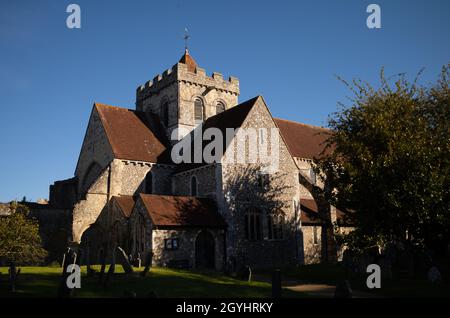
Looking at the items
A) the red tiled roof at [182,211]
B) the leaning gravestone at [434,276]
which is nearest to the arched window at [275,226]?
the red tiled roof at [182,211]

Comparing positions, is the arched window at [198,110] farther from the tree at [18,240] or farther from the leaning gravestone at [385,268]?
the leaning gravestone at [385,268]

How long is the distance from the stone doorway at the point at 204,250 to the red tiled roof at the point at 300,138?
12.4 meters

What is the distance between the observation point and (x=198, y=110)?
42594 millimetres

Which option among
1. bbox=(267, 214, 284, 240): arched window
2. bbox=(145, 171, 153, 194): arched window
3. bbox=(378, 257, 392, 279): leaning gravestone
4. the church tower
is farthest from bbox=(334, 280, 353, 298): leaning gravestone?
the church tower

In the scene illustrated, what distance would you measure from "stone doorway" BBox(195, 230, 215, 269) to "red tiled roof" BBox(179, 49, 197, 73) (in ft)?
68.1

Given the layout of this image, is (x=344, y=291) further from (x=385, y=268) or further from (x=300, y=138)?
(x=300, y=138)

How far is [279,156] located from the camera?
3222cm

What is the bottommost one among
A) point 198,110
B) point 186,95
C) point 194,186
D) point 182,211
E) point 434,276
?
point 434,276

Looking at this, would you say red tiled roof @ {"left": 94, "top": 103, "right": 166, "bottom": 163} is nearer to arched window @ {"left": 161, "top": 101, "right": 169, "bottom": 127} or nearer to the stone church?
the stone church

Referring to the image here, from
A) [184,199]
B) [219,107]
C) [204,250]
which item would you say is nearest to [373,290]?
[204,250]

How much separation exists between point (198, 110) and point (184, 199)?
15.0 m

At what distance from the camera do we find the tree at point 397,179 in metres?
18.7

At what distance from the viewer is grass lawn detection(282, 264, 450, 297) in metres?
18.1
